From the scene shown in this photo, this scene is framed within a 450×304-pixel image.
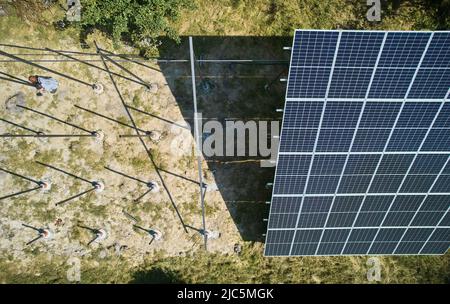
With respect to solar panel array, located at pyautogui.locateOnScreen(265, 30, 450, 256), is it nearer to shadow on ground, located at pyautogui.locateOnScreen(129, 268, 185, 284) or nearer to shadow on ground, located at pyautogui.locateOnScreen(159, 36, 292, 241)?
shadow on ground, located at pyautogui.locateOnScreen(159, 36, 292, 241)

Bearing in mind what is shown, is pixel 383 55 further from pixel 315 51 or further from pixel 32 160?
pixel 32 160

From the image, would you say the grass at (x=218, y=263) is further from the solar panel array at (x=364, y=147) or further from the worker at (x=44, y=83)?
the worker at (x=44, y=83)

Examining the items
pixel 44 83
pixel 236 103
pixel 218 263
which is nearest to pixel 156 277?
pixel 218 263

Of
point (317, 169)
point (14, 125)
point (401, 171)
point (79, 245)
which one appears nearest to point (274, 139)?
point (317, 169)

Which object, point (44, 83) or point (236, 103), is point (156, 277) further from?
point (44, 83)

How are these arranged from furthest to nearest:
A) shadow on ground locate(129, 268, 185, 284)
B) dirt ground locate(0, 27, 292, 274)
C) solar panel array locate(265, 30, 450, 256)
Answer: dirt ground locate(0, 27, 292, 274) → shadow on ground locate(129, 268, 185, 284) → solar panel array locate(265, 30, 450, 256)

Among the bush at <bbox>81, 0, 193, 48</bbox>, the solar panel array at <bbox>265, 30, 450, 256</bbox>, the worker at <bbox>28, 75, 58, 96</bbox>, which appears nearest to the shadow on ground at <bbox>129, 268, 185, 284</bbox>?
the solar panel array at <bbox>265, 30, 450, 256</bbox>
